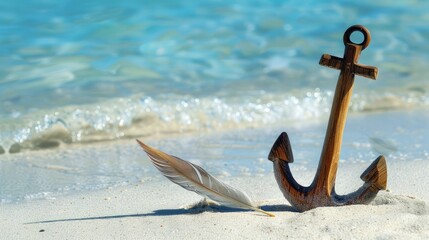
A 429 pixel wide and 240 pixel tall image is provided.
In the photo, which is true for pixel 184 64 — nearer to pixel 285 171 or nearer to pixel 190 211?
pixel 190 211

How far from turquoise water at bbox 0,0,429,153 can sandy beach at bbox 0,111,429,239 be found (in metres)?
1.86

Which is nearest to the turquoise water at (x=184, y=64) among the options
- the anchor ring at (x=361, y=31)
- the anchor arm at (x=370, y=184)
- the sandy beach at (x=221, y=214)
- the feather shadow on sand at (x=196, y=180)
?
the sandy beach at (x=221, y=214)

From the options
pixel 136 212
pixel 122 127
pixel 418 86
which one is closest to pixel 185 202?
pixel 136 212

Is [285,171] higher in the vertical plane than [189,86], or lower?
lower

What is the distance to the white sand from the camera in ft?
10.4

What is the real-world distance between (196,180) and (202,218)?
0.65 ft

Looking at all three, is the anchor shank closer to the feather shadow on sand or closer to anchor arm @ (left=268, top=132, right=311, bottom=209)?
anchor arm @ (left=268, top=132, right=311, bottom=209)

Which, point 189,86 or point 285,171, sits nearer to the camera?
point 285,171

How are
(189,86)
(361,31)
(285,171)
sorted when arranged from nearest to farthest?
(361,31), (285,171), (189,86)

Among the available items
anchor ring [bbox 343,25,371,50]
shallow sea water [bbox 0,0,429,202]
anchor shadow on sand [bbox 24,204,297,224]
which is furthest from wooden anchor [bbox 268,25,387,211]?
shallow sea water [bbox 0,0,429,202]

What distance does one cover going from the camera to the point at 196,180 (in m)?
3.25

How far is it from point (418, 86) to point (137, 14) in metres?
3.88

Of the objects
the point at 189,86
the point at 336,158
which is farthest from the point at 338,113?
the point at 189,86

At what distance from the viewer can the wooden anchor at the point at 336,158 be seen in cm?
324
